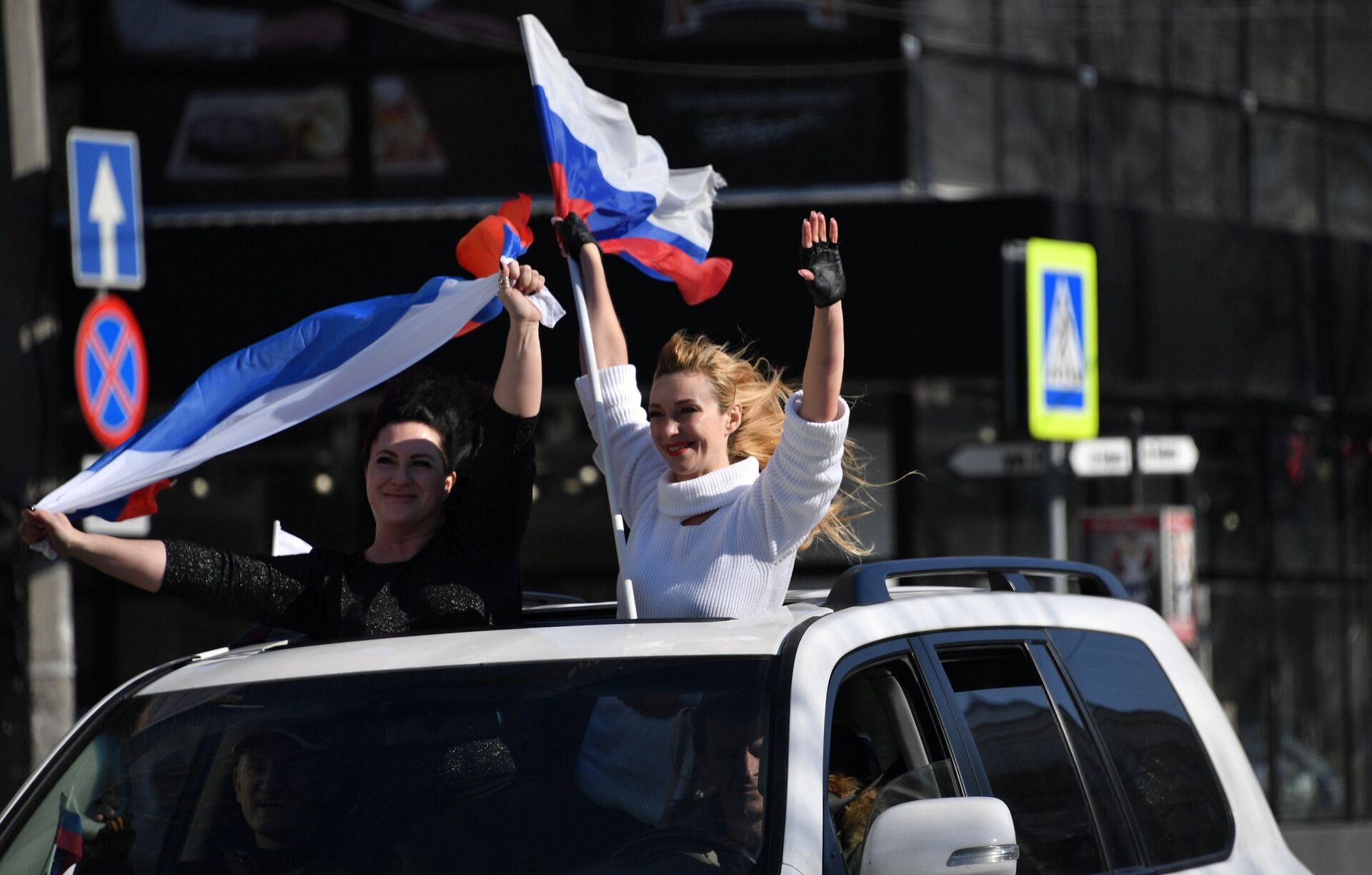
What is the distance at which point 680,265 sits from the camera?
210 inches

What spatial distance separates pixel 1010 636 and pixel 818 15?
10.1m

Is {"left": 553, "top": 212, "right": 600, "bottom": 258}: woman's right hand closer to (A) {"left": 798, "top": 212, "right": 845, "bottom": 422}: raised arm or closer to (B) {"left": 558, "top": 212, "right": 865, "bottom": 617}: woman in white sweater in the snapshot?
(B) {"left": 558, "top": 212, "right": 865, "bottom": 617}: woman in white sweater

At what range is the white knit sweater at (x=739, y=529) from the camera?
383cm

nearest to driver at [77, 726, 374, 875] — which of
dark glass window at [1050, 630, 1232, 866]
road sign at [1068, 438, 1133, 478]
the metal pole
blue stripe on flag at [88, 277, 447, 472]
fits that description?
blue stripe on flag at [88, 277, 447, 472]

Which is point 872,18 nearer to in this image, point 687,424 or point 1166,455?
point 1166,455

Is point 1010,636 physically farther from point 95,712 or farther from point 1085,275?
point 1085,275

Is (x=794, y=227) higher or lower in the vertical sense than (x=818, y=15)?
lower

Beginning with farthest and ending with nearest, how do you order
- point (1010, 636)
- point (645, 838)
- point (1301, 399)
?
point (1301, 399) < point (1010, 636) < point (645, 838)

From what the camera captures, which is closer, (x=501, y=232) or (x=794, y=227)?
(x=501, y=232)

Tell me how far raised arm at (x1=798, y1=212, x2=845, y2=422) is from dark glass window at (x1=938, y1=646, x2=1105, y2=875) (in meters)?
0.54

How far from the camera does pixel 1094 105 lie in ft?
46.7

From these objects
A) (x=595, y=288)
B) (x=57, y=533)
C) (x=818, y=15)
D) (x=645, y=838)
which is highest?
(x=818, y=15)

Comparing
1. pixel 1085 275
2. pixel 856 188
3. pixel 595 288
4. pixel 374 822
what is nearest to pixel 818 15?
pixel 856 188

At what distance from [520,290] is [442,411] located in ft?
1.14
